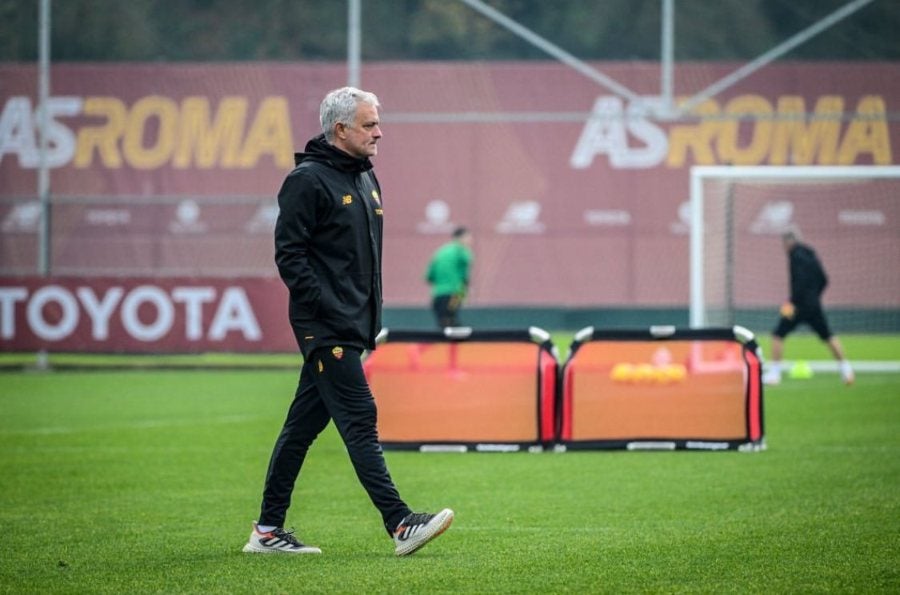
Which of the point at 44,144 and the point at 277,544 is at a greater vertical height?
the point at 44,144

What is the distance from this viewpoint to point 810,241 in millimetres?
32531

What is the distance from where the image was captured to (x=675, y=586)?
6844mm

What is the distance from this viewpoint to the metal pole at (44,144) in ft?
78.6

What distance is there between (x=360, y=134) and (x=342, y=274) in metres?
0.67

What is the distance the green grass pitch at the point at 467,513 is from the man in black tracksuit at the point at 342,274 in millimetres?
376

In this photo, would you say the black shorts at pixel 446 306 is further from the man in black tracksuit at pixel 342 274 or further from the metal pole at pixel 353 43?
the man in black tracksuit at pixel 342 274

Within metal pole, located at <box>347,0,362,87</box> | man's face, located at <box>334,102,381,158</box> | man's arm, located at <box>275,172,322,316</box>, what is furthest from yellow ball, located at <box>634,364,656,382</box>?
metal pole, located at <box>347,0,362,87</box>

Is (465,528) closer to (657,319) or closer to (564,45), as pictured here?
(564,45)

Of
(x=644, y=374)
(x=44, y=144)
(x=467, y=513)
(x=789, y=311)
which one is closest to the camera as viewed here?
(x=467, y=513)

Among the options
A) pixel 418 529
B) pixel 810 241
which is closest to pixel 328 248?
pixel 418 529

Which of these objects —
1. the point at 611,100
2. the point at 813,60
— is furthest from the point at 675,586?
the point at 611,100

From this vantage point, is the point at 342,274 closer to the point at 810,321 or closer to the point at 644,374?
the point at 644,374

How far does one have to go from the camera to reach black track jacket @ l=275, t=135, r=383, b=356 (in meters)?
7.55

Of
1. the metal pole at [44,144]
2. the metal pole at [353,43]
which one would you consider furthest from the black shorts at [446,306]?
the metal pole at [44,144]
